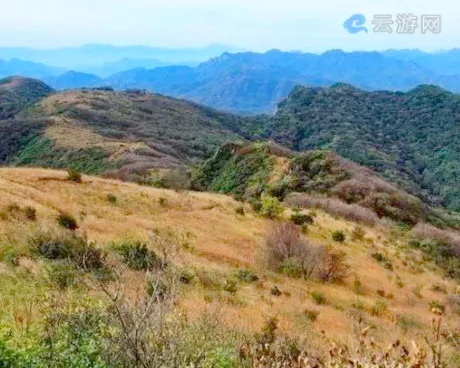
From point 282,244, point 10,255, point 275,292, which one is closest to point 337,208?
point 282,244

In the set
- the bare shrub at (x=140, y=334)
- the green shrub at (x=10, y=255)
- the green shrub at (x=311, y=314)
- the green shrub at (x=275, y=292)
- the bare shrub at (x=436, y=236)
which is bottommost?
the bare shrub at (x=436, y=236)

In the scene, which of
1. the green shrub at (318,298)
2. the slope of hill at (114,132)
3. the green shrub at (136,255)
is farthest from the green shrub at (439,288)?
the slope of hill at (114,132)

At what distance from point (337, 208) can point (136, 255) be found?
69.8 feet

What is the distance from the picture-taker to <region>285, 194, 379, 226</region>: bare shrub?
33.6 m

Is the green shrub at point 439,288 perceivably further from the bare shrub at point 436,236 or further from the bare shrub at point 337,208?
the bare shrub at point 337,208

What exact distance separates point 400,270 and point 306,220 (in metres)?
5.09

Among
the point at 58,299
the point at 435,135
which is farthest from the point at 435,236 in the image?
the point at 435,135

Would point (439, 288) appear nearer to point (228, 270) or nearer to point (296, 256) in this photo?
point (296, 256)

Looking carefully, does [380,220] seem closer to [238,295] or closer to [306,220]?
[306,220]

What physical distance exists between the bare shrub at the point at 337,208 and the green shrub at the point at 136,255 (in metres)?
19.5

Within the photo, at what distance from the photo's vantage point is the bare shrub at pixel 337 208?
110 feet

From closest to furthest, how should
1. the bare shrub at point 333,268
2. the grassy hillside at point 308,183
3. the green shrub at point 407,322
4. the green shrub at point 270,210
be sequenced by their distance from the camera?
the green shrub at point 407,322 < the bare shrub at point 333,268 < the green shrub at point 270,210 < the grassy hillside at point 308,183

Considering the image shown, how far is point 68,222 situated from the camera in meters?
18.2

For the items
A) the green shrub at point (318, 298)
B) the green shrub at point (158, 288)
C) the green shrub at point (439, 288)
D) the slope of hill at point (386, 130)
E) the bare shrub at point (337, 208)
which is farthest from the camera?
the slope of hill at point (386, 130)
